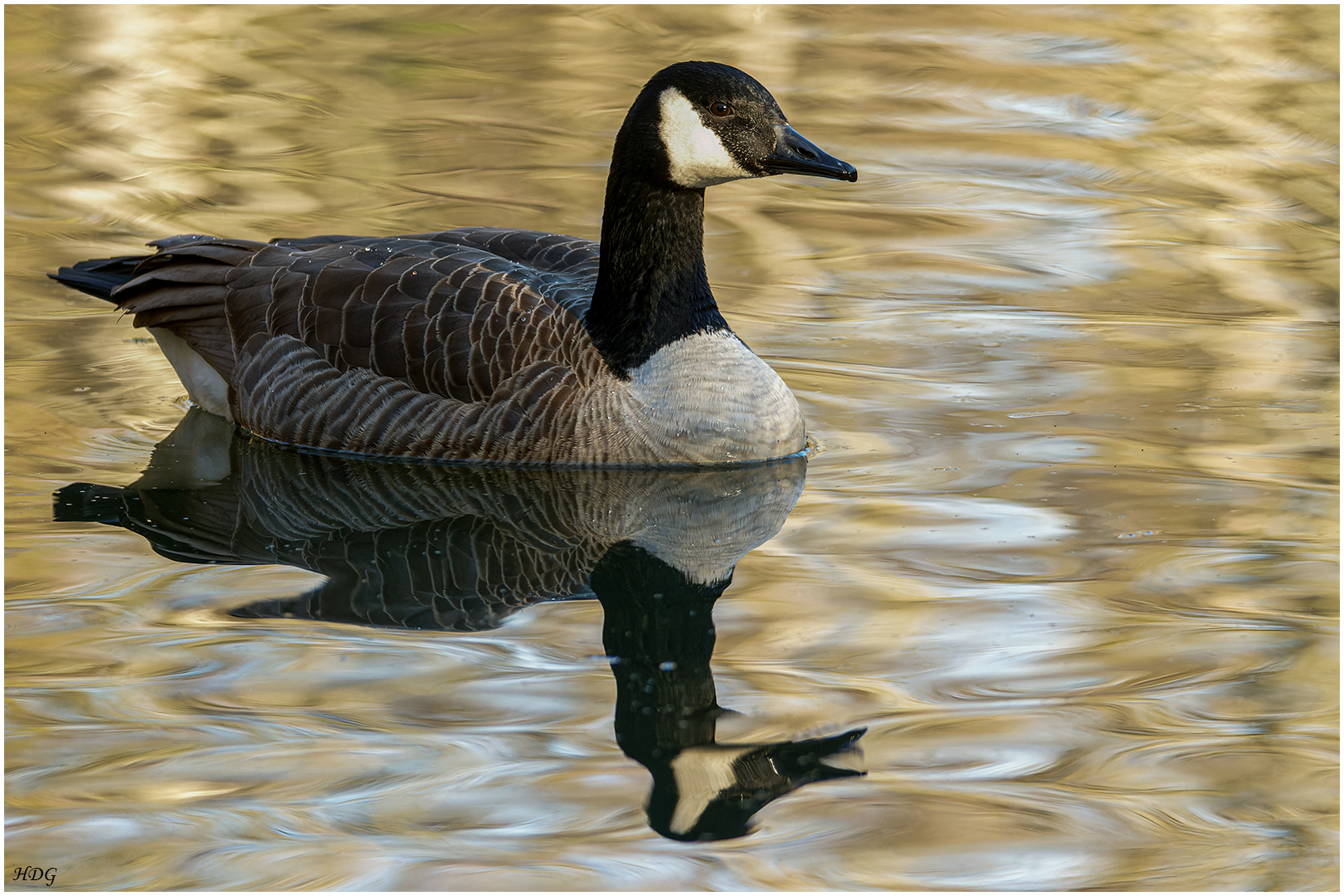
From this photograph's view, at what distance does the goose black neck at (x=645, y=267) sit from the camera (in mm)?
8953

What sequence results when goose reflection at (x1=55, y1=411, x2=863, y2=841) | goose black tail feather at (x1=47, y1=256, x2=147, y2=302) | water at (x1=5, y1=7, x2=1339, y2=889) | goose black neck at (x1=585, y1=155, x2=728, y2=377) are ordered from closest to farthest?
water at (x1=5, y1=7, x2=1339, y2=889) → goose reflection at (x1=55, y1=411, x2=863, y2=841) → goose black neck at (x1=585, y1=155, x2=728, y2=377) → goose black tail feather at (x1=47, y1=256, x2=147, y2=302)

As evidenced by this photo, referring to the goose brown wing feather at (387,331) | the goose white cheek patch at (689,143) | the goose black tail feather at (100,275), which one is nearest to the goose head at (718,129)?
the goose white cheek patch at (689,143)

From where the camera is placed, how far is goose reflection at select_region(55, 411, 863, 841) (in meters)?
6.16

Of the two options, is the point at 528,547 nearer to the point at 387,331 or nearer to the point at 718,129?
the point at 387,331

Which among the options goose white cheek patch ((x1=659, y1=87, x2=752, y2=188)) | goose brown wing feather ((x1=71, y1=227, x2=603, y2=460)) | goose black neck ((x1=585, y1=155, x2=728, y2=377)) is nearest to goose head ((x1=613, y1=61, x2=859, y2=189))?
goose white cheek patch ((x1=659, y1=87, x2=752, y2=188))

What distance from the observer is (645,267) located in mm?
8977

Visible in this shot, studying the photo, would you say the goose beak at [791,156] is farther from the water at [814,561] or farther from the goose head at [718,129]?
the water at [814,561]

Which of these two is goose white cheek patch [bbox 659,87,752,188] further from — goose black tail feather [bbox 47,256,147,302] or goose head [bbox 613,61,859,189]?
goose black tail feather [bbox 47,256,147,302]

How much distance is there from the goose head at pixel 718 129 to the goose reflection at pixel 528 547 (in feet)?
5.87

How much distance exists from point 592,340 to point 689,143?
4.19ft

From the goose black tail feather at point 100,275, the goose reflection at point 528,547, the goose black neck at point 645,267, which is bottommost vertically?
the goose reflection at point 528,547

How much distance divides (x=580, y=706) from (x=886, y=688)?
132 cm

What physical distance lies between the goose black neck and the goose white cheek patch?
14cm

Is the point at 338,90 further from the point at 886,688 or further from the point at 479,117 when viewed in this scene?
the point at 886,688
